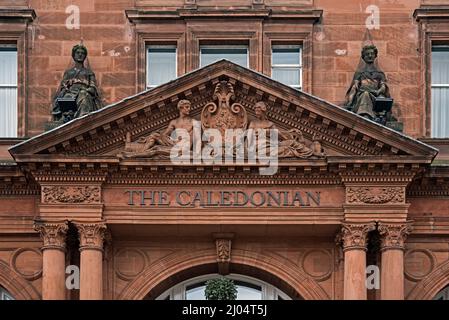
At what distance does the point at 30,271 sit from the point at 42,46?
5921mm

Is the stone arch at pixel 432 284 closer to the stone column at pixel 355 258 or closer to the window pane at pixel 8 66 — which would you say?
the stone column at pixel 355 258

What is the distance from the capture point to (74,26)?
52.5 meters

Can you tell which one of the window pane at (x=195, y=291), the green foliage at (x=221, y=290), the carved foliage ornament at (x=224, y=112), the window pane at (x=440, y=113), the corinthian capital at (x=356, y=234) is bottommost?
the green foliage at (x=221, y=290)

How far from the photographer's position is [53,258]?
48562 mm

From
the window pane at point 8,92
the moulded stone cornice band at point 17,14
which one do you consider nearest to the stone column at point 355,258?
the window pane at point 8,92

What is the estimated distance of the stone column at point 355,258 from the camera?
48.5m

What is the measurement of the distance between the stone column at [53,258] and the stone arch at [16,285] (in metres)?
1.52

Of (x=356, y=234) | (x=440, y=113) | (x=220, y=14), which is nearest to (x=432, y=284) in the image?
(x=356, y=234)

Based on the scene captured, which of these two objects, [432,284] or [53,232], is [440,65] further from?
[53,232]

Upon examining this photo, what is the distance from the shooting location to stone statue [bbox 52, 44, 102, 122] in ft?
163

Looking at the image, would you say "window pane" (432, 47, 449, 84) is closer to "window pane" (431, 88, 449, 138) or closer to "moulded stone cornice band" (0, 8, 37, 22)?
"window pane" (431, 88, 449, 138)

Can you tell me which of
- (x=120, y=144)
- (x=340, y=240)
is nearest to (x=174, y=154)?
(x=120, y=144)

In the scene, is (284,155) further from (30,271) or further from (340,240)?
(30,271)

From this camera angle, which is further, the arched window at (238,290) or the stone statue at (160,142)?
the arched window at (238,290)
